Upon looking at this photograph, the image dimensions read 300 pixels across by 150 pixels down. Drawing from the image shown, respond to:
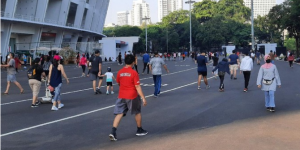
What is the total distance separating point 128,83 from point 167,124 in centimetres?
194

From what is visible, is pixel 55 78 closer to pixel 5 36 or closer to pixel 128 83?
pixel 128 83

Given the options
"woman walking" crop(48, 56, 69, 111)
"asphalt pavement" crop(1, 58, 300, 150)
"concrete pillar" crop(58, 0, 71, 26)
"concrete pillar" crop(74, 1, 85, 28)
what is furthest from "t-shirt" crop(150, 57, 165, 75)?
"concrete pillar" crop(74, 1, 85, 28)

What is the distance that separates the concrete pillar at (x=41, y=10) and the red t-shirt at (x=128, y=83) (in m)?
44.7

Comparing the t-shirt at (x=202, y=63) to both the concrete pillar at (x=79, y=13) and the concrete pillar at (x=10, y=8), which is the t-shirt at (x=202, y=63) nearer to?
the concrete pillar at (x=10, y=8)

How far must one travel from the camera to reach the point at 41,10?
50.4 metres

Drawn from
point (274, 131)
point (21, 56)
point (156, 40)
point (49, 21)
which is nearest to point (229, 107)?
point (274, 131)

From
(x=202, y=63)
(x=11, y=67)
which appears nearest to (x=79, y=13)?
(x=11, y=67)

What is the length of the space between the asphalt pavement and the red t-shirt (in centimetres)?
88

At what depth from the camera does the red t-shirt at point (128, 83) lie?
798 cm

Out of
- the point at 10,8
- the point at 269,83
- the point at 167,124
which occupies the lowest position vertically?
the point at 167,124

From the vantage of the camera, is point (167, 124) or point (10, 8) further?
point (10, 8)

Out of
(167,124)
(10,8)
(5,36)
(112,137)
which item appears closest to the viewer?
(112,137)

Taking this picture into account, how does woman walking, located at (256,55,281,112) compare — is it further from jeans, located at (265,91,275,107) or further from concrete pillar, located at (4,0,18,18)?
concrete pillar, located at (4,0,18,18)

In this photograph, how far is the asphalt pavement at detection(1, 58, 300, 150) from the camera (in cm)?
755
